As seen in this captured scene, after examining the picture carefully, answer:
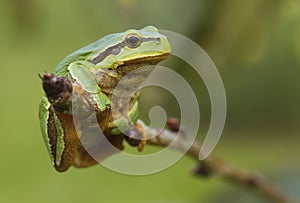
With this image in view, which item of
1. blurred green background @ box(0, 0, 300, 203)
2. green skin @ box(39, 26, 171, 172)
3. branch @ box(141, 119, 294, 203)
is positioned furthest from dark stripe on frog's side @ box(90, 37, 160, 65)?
blurred green background @ box(0, 0, 300, 203)

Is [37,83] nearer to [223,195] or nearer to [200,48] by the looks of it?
[223,195]

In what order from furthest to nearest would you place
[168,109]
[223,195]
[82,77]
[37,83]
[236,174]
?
[37,83], [168,109], [223,195], [236,174], [82,77]

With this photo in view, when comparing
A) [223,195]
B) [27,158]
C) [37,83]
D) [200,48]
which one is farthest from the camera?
[37,83]

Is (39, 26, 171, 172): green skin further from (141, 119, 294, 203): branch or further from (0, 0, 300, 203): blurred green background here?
(0, 0, 300, 203): blurred green background

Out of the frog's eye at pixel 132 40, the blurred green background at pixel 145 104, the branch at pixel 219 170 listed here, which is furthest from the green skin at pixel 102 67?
the blurred green background at pixel 145 104

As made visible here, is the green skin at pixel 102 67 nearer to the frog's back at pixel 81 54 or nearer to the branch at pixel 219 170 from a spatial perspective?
the frog's back at pixel 81 54

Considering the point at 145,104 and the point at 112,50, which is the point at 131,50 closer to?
the point at 112,50

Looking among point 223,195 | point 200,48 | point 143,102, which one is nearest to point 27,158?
point 143,102
